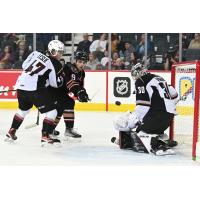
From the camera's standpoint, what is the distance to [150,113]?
3.93 metres

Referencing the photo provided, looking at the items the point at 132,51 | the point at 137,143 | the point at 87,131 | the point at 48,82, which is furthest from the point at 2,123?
the point at 132,51

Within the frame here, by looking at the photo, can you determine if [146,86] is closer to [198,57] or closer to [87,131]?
[87,131]

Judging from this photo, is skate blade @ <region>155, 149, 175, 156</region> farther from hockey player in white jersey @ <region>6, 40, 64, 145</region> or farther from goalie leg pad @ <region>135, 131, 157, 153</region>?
hockey player in white jersey @ <region>6, 40, 64, 145</region>

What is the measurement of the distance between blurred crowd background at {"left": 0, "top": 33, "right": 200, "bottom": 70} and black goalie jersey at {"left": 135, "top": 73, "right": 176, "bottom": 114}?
3754mm

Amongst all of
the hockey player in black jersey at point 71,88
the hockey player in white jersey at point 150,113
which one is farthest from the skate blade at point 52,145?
the hockey player in white jersey at point 150,113

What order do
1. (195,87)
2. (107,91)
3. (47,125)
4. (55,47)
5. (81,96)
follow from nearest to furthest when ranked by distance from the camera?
1. (195,87)
2. (47,125)
3. (55,47)
4. (81,96)
5. (107,91)

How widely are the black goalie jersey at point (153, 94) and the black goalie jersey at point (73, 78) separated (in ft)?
2.13

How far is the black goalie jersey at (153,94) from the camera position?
12.8ft

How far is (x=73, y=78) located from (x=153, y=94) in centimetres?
82

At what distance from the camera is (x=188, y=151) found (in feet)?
13.3

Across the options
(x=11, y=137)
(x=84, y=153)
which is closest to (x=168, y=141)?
(x=84, y=153)

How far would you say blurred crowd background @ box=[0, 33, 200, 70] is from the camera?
776cm

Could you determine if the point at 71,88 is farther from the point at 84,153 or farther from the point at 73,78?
the point at 84,153

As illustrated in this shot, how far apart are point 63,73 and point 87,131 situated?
1.06m
